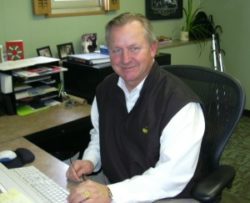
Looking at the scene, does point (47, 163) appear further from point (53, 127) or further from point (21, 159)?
point (53, 127)

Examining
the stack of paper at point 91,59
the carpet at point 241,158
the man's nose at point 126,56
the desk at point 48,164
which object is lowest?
the carpet at point 241,158

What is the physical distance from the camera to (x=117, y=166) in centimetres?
133

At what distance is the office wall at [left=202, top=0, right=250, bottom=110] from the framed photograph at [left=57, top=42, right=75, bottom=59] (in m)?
1.97

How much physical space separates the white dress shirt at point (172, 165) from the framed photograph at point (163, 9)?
6.55ft

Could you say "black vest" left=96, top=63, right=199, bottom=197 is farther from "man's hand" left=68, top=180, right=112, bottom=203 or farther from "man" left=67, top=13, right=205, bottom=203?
"man's hand" left=68, top=180, right=112, bottom=203

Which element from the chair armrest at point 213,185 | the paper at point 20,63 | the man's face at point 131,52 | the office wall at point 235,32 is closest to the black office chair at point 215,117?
the chair armrest at point 213,185

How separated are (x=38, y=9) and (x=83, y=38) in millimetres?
403

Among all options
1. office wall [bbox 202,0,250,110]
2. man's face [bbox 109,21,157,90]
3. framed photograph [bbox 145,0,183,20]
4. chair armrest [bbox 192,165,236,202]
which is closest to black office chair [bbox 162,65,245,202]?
chair armrest [bbox 192,165,236,202]

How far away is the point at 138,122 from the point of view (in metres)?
1.25

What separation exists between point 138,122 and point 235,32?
9.16 feet

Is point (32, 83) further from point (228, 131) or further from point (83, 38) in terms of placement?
point (228, 131)

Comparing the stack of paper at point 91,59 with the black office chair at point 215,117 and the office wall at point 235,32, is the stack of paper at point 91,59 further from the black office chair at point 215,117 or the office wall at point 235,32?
the office wall at point 235,32

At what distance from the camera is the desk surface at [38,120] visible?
63.9 inches

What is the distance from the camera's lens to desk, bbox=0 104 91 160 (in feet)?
5.33
